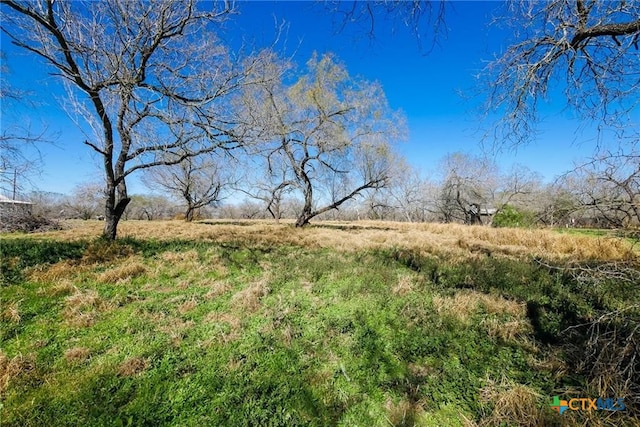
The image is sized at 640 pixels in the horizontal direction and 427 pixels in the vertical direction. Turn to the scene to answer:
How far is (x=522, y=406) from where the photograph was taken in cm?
240

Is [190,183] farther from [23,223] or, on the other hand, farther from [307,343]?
[307,343]

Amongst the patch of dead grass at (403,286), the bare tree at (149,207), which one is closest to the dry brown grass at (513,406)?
the patch of dead grass at (403,286)

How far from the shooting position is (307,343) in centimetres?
345

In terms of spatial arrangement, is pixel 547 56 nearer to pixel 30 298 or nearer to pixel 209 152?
pixel 209 152

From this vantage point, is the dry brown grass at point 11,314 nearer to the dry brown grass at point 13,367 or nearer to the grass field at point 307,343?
the grass field at point 307,343

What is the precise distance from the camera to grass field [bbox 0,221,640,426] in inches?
96.2

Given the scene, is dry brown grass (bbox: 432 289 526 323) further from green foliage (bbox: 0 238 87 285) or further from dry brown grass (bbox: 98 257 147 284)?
green foliage (bbox: 0 238 87 285)

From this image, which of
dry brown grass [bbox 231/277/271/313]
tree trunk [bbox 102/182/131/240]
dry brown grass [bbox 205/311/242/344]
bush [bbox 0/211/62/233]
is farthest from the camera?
bush [bbox 0/211/62/233]

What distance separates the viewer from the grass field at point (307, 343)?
2443 millimetres

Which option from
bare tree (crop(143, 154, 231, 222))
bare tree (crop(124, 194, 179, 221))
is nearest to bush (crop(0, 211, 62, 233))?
bare tree (crop(143, 154, 231, 222))

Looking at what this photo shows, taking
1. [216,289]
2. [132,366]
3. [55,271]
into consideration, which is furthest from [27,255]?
[132,366]

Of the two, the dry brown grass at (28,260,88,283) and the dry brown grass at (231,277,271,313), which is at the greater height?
the dry brown grass at (28,260,88,283)

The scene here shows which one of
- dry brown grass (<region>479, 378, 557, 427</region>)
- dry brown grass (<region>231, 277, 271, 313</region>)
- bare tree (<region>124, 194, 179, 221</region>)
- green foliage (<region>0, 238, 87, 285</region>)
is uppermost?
bare tree (<region>124, 194, 179, 221</region>)

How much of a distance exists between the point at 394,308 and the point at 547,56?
3.79 meters
